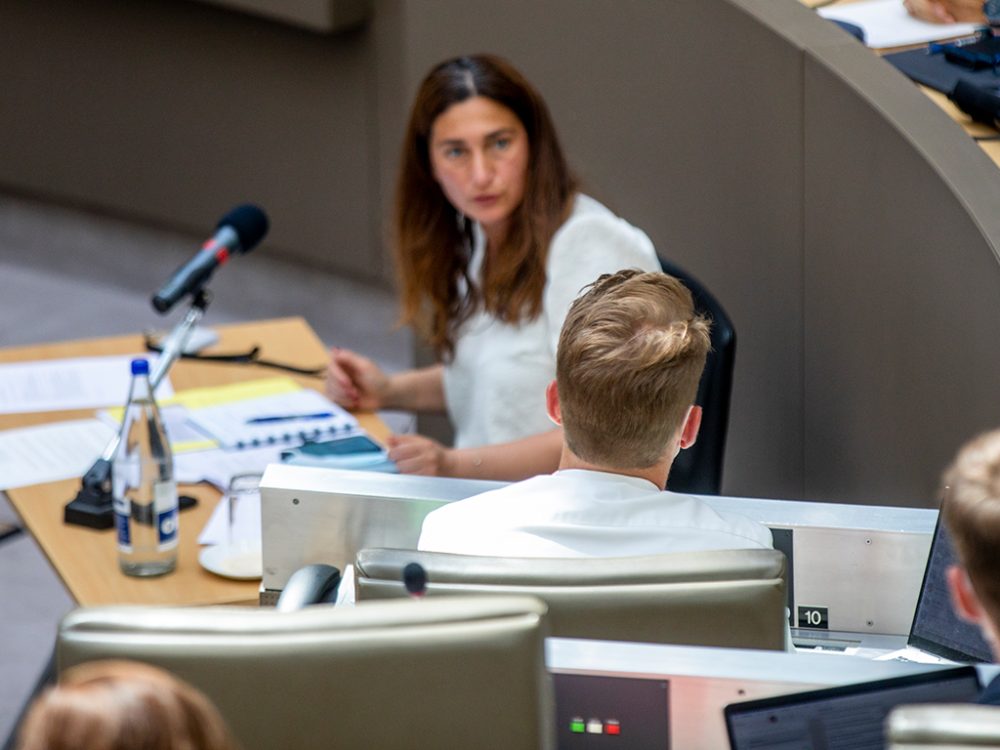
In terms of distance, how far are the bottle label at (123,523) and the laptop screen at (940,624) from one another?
3.55 ft

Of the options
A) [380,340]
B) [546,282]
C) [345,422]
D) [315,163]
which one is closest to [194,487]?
[345,422]

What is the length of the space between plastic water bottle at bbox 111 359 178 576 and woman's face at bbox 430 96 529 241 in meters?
0.69

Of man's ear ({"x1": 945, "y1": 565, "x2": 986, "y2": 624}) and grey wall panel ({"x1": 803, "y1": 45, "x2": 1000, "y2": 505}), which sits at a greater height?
grey wall panel ({"x1": 803, "y1": 45, "x2": 1000, "y2": 505})

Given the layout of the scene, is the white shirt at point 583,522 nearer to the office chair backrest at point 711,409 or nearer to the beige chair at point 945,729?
the beige chair at point 945,729

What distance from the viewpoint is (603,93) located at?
318cm

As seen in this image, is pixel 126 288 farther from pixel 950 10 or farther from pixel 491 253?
pixel 950 10

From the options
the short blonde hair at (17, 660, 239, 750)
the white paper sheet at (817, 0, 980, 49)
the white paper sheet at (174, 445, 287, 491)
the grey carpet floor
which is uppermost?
the white paper sheet at (817, 0, 980, 49)

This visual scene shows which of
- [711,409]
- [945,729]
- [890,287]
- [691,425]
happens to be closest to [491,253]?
[711,409]

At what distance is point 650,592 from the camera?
49.4 inches

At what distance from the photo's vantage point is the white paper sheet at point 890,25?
2.87 m

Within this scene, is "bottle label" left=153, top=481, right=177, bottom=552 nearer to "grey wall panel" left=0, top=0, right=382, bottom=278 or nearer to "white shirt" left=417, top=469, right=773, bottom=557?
"white shirt" left=417, top=469, right=773, bottom=557

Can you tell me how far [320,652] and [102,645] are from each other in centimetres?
16

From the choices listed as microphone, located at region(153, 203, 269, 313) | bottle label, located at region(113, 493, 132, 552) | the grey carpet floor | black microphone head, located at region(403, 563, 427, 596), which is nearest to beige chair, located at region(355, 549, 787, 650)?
black microphone head, located at region(403, 563, 427, 596)

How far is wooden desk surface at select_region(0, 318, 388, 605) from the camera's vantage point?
2.08m
